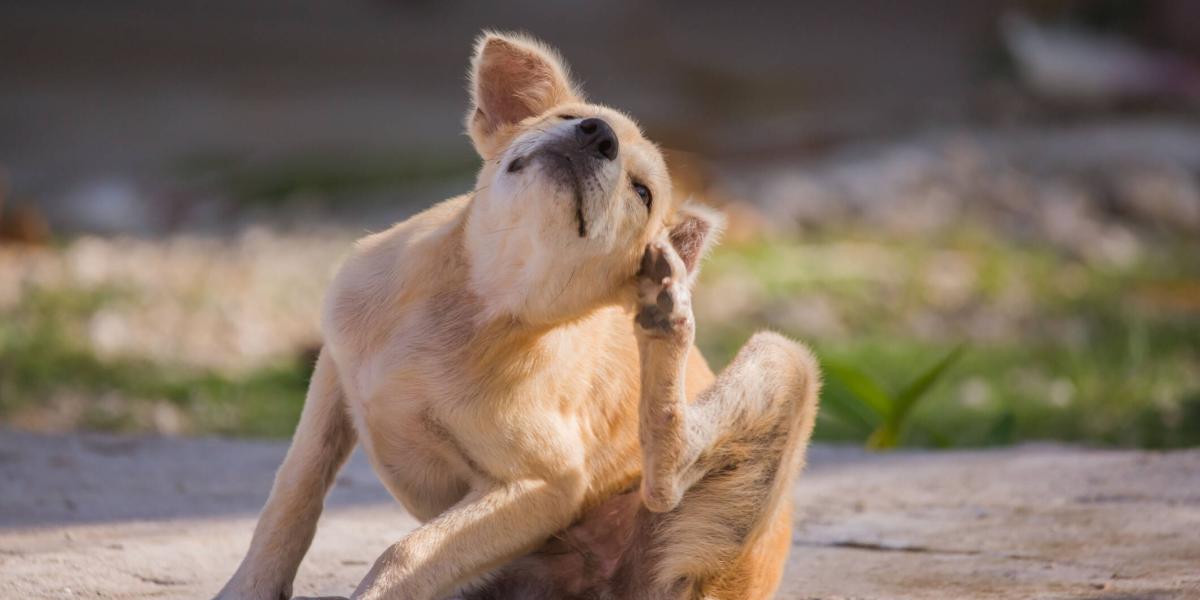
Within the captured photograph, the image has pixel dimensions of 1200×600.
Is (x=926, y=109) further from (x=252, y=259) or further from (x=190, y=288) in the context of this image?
(x=190, y=288)

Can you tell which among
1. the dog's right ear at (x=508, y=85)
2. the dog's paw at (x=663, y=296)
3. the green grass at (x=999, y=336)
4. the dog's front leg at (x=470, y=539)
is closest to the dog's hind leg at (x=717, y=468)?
the dog's paw at (x=663, y=296)

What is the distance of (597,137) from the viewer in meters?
3.00

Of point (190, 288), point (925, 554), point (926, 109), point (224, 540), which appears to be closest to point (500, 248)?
point (224, 540)

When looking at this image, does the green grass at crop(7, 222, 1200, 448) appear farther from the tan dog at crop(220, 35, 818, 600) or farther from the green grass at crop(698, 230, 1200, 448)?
the tan dog at crop(220, 35, 818, 600)

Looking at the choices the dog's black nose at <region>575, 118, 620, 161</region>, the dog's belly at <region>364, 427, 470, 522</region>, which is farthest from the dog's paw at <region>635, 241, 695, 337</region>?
the dog's belly at <region>364, 427, 470, 522</region>

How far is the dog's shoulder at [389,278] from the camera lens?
3172 millimetres

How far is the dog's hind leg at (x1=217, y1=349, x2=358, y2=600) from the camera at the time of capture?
10.4 feet

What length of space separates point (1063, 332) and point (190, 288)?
14.3ft

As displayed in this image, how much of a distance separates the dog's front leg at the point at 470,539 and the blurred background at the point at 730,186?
113 centimetres

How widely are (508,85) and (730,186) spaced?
694 centimetres

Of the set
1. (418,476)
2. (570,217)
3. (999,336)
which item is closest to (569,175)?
(570,217)

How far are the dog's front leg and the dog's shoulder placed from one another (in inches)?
17.9

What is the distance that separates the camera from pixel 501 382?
3.07m

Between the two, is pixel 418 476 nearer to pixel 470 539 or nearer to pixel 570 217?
pixel 470 539
